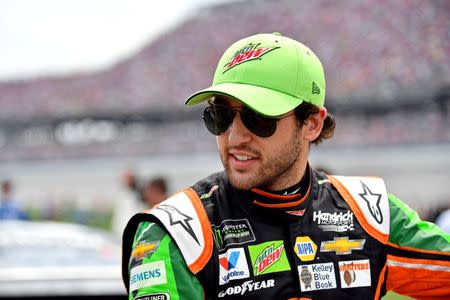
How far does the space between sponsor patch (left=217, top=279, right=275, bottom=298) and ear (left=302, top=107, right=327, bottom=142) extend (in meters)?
0.39

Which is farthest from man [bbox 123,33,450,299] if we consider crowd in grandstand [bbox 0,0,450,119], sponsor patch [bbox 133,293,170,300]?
crowd in grandstand [bbox 0,0,450,119]

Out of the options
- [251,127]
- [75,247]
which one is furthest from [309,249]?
[75,247]

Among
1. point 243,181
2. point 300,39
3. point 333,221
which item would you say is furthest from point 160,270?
point 300,39

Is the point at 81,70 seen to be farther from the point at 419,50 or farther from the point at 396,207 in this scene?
the point at 396,207

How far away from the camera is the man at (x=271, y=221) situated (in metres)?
1.77

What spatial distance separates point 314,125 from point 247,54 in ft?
0.94

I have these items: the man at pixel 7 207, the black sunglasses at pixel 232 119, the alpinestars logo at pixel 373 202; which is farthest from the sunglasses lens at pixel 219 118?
the man at pixel 7 207

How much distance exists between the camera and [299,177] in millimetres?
2020

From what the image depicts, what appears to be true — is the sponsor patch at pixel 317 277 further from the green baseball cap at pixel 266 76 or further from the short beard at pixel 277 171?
the green baseball cap at pixel 266 76

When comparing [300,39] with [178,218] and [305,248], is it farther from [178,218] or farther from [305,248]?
[178,218]

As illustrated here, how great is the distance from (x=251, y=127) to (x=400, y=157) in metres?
13.0

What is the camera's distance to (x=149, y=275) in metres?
1.73

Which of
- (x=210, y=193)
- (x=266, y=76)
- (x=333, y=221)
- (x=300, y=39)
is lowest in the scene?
(x=333, y=221)

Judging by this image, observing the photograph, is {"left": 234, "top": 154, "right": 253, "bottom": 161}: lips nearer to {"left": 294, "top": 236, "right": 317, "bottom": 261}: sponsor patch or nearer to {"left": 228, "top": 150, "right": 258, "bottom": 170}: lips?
{"left": 228, "top": 150, "right": 258, "bottom": 170}: lips
